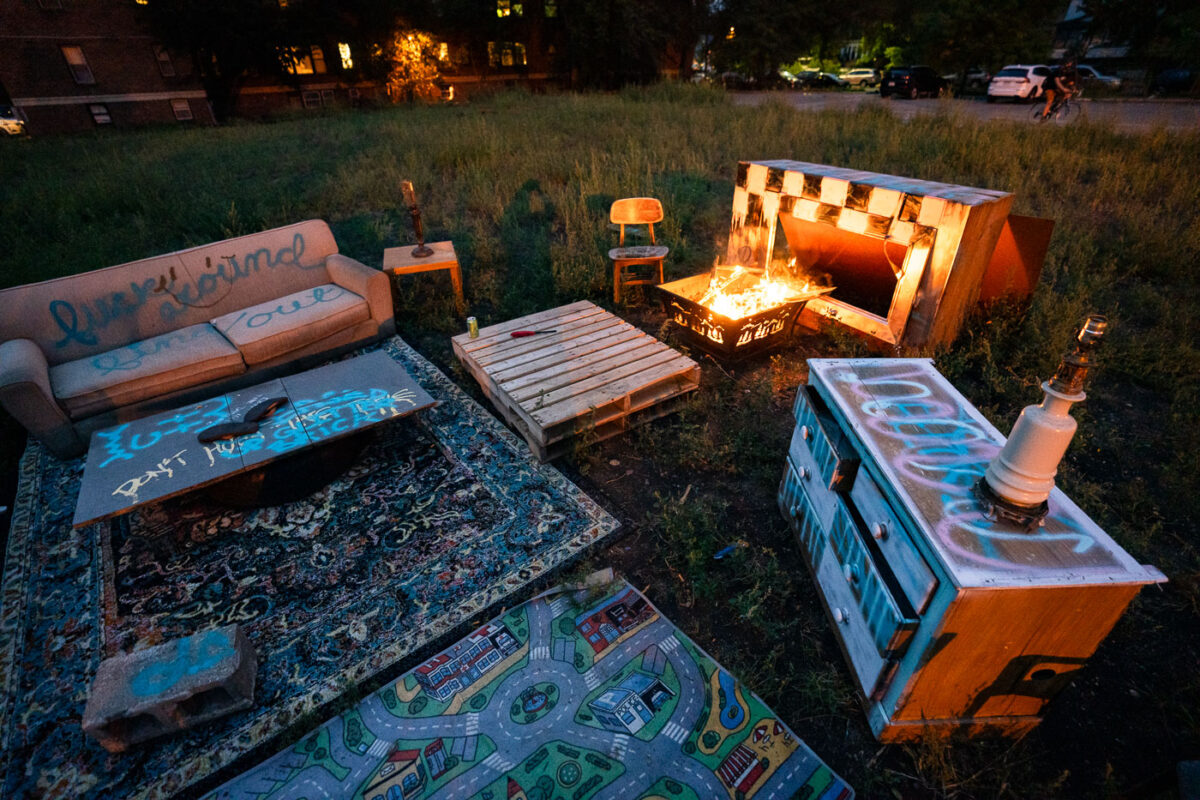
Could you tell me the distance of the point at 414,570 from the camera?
320 centimetres

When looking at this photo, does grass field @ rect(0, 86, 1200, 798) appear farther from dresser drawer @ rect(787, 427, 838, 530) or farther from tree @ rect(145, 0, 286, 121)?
tree @ rect(145, 0, 286, 121)

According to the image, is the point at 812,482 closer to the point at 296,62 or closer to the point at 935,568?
the point at 935,568

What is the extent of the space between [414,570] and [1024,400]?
4.87m

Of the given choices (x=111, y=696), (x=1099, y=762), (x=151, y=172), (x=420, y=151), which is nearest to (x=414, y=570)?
(x=111, y=696)

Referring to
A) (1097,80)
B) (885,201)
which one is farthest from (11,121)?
(1097,80)

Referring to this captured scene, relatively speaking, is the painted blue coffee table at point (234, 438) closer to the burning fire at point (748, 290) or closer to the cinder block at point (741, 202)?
the burning fire at point (748, 290)

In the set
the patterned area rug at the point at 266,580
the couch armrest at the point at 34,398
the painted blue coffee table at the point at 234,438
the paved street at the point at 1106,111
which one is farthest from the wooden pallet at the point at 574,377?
the paved street at the point at 1106,111

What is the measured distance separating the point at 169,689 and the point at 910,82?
26.6 m

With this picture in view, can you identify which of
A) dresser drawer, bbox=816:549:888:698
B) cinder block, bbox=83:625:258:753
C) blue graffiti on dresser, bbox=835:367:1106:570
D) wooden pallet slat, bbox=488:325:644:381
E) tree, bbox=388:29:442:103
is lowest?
cinder block, bbox=83:625:258:753

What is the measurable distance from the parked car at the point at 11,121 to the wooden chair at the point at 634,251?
2820cm

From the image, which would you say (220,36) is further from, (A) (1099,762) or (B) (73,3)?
(A) (1099,762)

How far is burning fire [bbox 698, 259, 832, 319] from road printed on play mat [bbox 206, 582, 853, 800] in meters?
3.08

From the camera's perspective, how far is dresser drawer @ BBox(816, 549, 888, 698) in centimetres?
225

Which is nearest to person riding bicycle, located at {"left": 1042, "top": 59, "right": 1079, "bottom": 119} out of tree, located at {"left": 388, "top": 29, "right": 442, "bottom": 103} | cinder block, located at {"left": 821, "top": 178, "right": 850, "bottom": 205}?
cinder block, located at {"left": 821, "top": 178, "right": 850, "bottom": 205}
